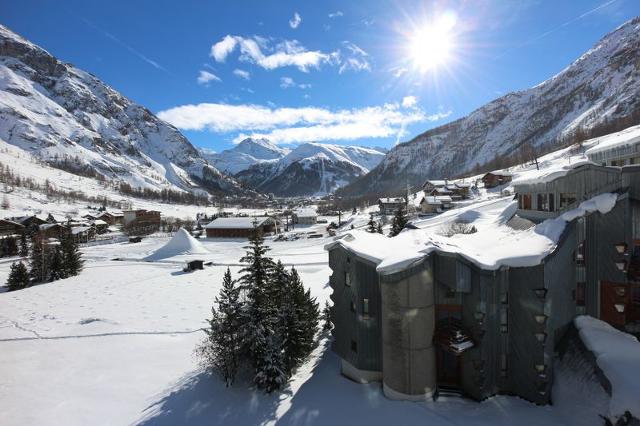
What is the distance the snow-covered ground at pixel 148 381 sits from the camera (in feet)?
46.9

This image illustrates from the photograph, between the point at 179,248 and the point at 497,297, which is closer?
the point at 497,297

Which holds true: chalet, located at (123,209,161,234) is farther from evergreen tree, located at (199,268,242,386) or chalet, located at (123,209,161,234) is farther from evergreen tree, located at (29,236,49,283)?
evergreen tree, located at (199,268,242,386)

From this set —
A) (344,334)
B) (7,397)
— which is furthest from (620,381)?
(7,397)

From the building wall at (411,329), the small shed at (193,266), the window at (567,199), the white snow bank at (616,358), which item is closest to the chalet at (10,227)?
the small shed at (193,266)

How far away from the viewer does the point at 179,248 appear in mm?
62875

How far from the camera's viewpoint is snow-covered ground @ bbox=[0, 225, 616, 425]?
1430 centimetres

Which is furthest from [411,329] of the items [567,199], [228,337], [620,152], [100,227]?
[100,227]

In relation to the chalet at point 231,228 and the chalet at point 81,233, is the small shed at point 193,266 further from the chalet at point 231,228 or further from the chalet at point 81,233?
the chalet at point 81,233

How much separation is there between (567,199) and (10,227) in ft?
389

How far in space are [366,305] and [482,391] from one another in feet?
19.9

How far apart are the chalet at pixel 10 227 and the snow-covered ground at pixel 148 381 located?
219 ft

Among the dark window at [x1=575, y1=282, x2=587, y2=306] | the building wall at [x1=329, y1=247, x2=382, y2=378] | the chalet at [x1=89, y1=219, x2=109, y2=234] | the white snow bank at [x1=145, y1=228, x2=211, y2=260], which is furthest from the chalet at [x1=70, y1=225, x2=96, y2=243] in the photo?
the dark window at [x1=575, y1=282, x2=587, y2=306]

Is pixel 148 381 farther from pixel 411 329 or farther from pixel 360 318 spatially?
pixel 411 329

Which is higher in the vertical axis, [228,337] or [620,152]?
[620,152]
